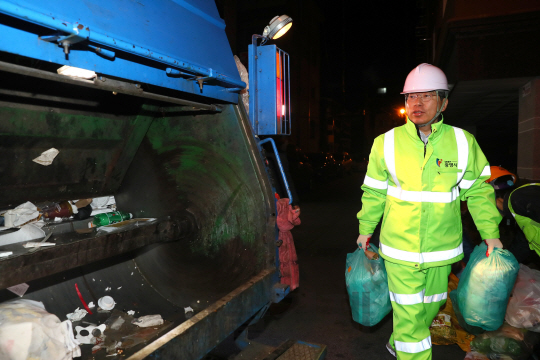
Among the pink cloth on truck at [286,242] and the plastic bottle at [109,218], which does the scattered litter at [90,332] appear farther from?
the pink cloth on truck at [286,242]

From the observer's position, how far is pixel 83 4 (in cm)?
151

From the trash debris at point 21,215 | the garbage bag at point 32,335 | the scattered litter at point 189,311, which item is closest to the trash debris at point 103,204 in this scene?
the trash debris at point 21,215

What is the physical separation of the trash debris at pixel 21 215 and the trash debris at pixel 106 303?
791 mm

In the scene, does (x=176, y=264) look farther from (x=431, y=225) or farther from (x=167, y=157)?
(x=431, y=225)

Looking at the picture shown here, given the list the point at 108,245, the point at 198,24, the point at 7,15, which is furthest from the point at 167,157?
the point at 7,15

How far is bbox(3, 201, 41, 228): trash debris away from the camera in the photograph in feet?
8.44

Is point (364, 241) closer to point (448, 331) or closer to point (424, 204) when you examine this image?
point (424, 204)

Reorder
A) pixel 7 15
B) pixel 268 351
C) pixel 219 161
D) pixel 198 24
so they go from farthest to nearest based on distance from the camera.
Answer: pixel 219 161, pixel 268 351, pixel 198 24, pixel 7 15

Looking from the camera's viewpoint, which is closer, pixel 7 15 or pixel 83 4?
pixel 7 15

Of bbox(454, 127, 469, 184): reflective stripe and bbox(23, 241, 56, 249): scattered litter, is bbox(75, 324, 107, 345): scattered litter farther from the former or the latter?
bbox(454, 127, 469, 184): reflective stripe

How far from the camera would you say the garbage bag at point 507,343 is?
2748mm

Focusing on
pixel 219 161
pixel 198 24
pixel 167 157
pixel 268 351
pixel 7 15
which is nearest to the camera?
pixel 7 15

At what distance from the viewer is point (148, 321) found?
8.75 feet

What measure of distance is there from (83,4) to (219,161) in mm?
1470
